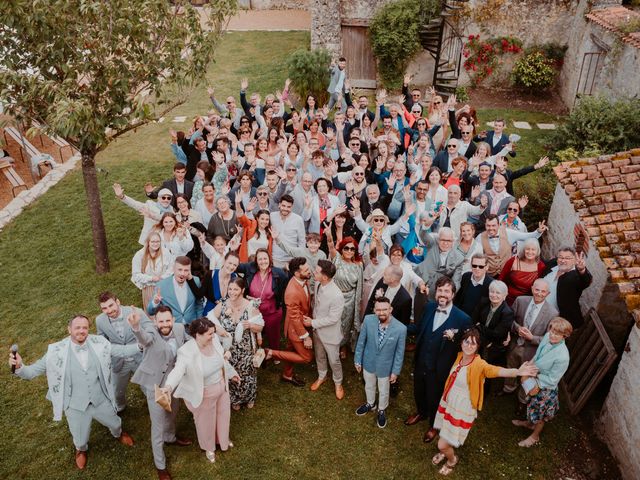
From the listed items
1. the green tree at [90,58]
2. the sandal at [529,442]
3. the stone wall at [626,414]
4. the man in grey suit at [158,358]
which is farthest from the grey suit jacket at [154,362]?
the stone wall at [626,414]

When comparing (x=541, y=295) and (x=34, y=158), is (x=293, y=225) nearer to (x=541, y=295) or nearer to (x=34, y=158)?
(x=541, y=295)

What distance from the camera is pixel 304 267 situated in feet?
20.2

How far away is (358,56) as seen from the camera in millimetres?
17141

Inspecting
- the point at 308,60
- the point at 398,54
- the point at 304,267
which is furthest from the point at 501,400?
the point at 398,54

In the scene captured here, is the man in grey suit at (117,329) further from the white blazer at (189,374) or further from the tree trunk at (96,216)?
the tree trunk at (96,216)

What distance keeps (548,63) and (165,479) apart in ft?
52.4

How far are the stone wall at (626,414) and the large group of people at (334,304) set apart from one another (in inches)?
28.5

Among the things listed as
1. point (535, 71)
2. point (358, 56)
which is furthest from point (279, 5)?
point (535, 71)

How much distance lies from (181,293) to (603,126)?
9623 millimetres

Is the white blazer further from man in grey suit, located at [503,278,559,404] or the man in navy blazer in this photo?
man in grey suit, located at [503,278,559,404]

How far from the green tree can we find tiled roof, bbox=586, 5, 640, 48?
9.97 meters

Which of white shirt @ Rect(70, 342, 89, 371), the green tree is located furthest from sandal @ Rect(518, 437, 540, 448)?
the green tree

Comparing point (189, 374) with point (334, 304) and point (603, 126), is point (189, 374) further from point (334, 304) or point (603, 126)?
point (603, 126)

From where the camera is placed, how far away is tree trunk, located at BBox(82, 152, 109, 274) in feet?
28.0
